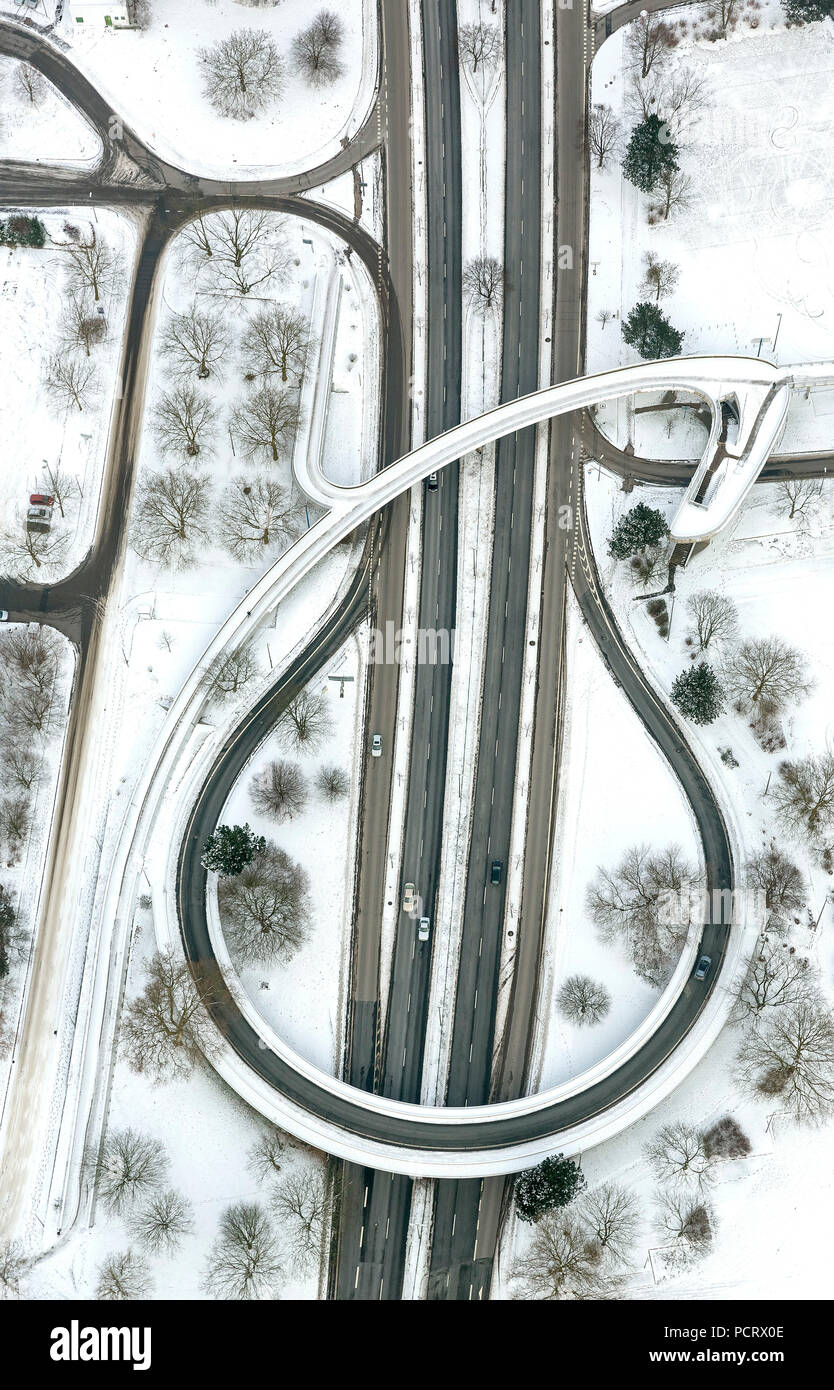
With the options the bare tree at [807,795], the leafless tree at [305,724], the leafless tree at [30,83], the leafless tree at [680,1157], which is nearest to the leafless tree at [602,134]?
the leafless tree at [30,83]

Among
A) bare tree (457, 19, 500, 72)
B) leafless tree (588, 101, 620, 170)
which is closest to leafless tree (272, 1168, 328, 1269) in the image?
leafless tree (588, 101, 620, 170)

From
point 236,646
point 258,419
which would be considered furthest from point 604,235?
point 236,646

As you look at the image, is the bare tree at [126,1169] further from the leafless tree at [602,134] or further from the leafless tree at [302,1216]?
the leafless tree at [602,134]

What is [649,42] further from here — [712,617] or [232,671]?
[232,671]

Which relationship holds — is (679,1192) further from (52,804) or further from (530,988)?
(52,804)

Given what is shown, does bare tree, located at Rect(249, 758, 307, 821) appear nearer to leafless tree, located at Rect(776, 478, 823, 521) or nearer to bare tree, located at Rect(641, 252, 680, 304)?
leafless tree, located at Rect(776, 478, 823, 521)

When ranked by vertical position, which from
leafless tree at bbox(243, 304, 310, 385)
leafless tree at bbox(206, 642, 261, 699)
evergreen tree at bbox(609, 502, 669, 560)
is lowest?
leafless tree at bbox(206, 642, 261, 699)
